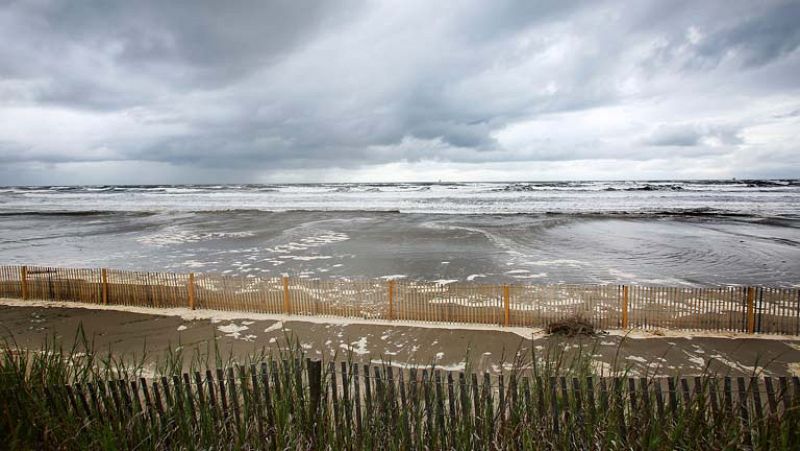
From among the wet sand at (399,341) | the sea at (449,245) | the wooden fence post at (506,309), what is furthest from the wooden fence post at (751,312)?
the sea at (449,245)

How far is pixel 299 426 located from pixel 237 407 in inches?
25.3

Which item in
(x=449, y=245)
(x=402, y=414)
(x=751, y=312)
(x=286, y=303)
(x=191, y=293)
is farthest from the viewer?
(x=449, y=245)

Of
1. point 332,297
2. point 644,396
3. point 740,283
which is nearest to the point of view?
point 644,396

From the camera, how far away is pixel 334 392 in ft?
14.3

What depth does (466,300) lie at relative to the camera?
36.6ft

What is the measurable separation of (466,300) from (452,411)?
7.25m

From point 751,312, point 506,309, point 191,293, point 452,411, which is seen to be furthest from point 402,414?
point 191,293

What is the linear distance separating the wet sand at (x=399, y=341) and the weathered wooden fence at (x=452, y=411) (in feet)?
10.0

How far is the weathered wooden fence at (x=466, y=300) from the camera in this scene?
361 inches

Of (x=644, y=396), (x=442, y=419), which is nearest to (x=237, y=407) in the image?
(x=442, y=419)

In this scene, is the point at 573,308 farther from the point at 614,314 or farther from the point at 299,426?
the point at 299,426

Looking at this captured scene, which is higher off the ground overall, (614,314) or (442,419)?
(442,419)

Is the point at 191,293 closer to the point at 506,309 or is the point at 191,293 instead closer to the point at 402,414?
the point at 506,309

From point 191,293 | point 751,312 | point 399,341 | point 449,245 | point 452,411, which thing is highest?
→ point 452,411
